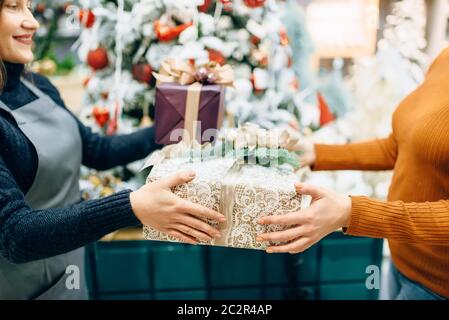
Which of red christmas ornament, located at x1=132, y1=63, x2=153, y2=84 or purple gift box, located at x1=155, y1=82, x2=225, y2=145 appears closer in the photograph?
purple gift box, located at x1=155, y1=82, x2=225, y2=145

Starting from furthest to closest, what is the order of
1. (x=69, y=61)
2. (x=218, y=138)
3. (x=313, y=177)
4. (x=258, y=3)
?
(x=69, y=61), (x=313, y=177), (x=258, y=3), (x=218, y=138)

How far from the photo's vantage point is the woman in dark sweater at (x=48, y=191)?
2.65 feet

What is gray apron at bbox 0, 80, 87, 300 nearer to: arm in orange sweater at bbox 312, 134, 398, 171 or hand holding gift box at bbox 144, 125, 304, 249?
hand holding gift box at bbox 144, 125, 304, 249

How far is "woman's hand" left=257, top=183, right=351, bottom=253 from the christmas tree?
26.9 inches

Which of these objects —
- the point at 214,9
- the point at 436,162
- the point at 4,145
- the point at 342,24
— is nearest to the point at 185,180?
the point at 4,145

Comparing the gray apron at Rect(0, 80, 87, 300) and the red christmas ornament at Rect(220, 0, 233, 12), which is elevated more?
the red christmas ornament at Rect(220, 0, 233, 12)

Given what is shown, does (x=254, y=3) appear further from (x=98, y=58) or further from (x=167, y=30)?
(x=98, y=58)

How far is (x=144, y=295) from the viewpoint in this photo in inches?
63.8

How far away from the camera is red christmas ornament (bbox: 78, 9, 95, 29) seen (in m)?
1.51

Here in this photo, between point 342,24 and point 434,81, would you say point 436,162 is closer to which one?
point 434,81

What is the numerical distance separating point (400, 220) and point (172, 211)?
47cm

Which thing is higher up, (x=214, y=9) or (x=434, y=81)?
(x=214, y=9)

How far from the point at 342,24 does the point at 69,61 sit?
2402mm

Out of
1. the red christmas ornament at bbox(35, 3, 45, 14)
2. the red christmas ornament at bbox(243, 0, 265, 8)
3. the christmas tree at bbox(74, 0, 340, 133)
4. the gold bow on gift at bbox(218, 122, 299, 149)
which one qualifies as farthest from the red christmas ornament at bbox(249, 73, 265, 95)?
the red christmas ornament at bbox(35, 3, 45, 14)
